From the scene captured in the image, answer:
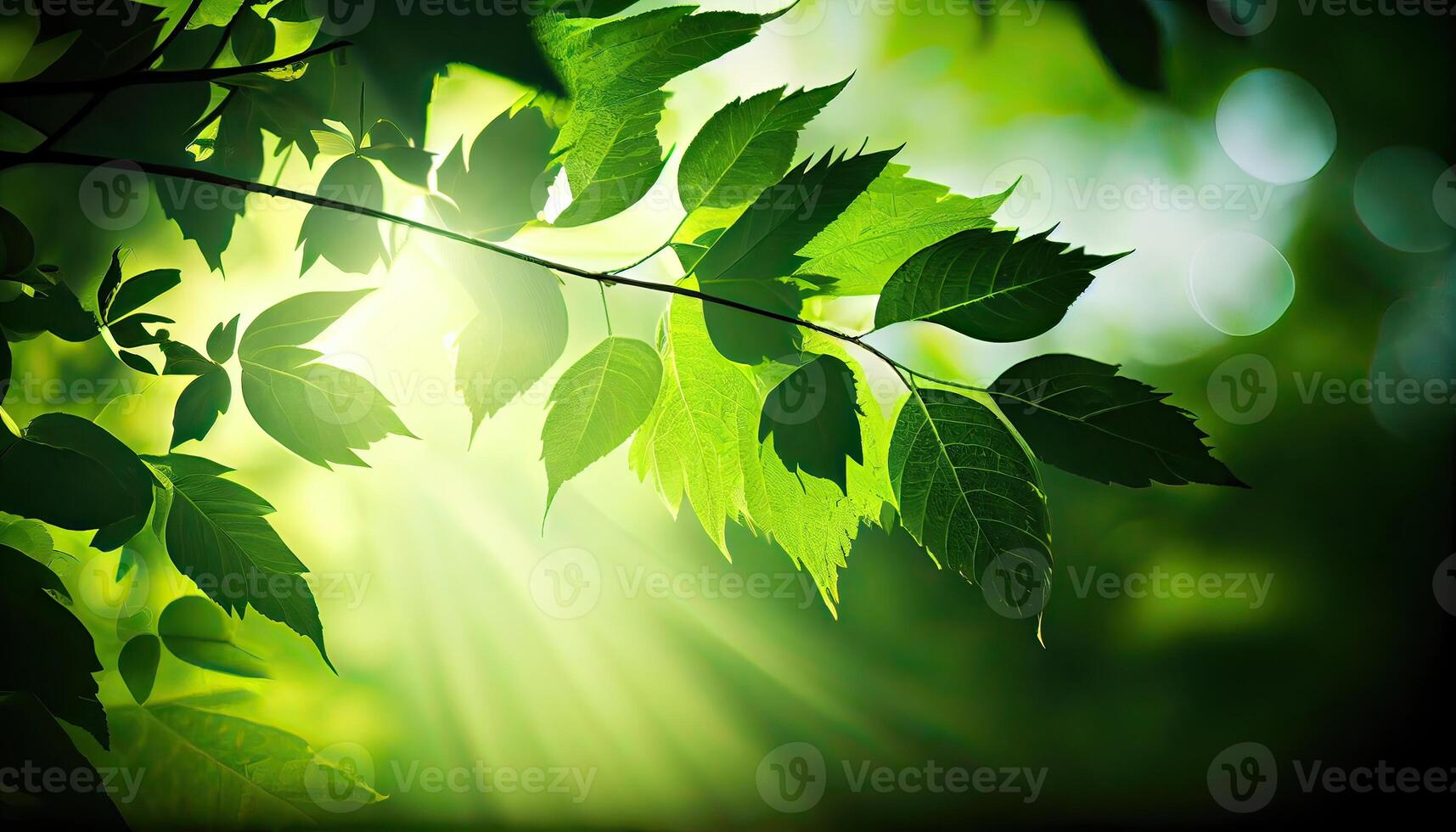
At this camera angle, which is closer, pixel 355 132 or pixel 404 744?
pixel 355 132

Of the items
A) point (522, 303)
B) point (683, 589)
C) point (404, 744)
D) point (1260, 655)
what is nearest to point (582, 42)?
point (522, 303)

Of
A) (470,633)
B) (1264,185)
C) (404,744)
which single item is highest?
(1264,185)

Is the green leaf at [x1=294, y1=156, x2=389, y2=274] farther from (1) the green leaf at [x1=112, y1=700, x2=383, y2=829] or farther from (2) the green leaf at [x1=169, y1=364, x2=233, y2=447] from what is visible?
(1) the green leaf at [x1=112, y1=700, x2=383, y2=829]

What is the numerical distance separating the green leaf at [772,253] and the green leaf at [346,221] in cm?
8

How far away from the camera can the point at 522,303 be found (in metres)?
0.16

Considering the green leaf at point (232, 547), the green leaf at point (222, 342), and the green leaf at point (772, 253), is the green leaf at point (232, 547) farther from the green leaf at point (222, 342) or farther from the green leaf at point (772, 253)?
the green leaf at point (772, 253)

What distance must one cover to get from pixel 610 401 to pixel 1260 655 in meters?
0.80

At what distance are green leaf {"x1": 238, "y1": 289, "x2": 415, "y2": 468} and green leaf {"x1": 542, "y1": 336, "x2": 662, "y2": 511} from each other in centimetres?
5

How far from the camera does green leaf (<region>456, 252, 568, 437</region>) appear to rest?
0.16m

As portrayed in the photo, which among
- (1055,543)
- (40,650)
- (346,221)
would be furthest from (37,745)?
(1055,543)

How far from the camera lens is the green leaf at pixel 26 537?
238mm

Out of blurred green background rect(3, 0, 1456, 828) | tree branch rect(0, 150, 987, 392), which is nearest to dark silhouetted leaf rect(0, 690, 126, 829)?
tree branch rect(0, 150, 987, 392)

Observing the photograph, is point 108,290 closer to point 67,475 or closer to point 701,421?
point 67,475

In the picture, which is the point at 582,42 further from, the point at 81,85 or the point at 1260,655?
the point at 1260,655
